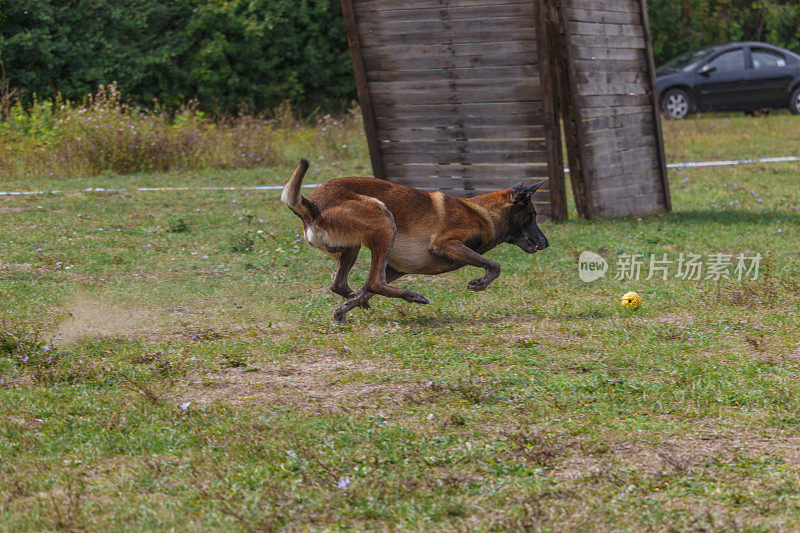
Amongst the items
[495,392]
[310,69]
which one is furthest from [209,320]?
[310,69]

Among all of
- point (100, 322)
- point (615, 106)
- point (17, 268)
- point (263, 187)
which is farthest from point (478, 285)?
point (263, 187)

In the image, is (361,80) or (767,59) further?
(767,59)

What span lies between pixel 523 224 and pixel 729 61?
18.0 metres

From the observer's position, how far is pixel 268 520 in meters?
3.62

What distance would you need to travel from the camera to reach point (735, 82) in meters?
22.8

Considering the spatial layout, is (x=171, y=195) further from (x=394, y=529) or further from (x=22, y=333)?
(x=394, y=529)

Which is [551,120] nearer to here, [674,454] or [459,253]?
[459,253]

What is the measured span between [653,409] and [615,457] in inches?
30.3

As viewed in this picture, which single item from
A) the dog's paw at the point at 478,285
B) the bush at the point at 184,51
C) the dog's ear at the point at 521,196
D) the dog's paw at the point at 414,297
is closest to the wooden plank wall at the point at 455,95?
the dog's ear at the point at 521,196

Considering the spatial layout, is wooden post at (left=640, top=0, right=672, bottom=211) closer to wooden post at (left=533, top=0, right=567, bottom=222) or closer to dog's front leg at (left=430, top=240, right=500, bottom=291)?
wooden post at (left=533, top=0, right=567, bottom=222)

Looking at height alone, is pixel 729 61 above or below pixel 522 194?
above

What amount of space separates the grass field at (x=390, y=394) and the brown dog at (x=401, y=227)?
36 cm

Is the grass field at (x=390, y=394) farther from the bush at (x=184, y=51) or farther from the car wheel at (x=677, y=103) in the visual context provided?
the car wheel at (x=677, y=103)

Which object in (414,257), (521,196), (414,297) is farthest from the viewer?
(521,196)
